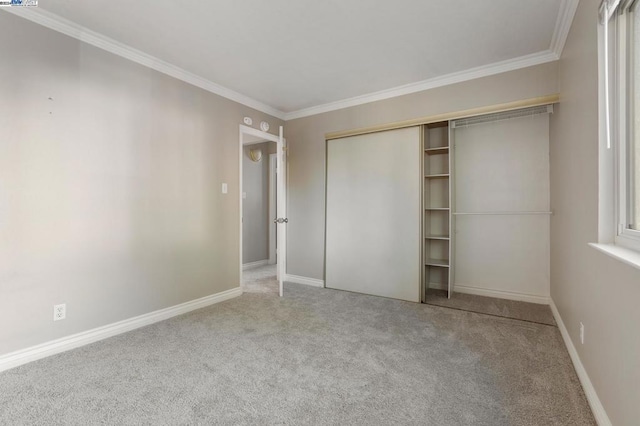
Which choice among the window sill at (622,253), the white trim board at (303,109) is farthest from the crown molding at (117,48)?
the window sill at (622,253)

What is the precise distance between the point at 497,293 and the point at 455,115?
6.92ft

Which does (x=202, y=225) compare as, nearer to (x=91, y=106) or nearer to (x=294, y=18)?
(x=91, y=106)

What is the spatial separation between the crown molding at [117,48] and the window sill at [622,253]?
3623 mm

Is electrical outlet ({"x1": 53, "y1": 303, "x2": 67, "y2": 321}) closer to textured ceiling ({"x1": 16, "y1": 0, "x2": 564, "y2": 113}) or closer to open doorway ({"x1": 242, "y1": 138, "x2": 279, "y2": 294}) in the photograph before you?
textured ceiling ({"x1": 16, "y1": 0, "x2": 564, "y2": 113})

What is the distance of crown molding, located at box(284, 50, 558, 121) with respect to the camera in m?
2.88

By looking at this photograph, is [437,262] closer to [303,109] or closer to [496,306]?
[496,306]

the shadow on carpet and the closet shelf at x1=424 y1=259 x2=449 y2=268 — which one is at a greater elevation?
the closet shelf at x1=424 y1=259 x2=449 y2=268

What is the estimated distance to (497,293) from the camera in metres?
3.54

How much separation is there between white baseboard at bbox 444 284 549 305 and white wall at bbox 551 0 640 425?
1.54 ft

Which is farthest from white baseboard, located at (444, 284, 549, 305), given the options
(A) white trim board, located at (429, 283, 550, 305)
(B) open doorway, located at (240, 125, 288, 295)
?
(B) open doorway, located at (240, 125, 288, 295)

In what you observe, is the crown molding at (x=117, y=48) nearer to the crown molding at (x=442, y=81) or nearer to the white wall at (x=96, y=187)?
the white wall at (x=96, y=187)

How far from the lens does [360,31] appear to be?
2471mm

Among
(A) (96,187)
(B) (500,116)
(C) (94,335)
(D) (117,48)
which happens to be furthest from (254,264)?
(B) (500,116)

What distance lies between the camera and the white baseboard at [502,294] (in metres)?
3.28
